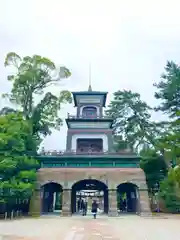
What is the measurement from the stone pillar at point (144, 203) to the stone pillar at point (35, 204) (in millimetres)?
8096

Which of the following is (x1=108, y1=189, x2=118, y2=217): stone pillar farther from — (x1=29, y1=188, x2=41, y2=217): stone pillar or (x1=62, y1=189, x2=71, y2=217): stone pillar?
(x1=29, y1=188, x2=41, y2=217): stone pillar

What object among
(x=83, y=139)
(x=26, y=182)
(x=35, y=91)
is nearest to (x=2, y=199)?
(x=26, y=182)

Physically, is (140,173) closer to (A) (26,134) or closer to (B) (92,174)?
(B) (92,174)

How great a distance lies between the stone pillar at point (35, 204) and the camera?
774 inches

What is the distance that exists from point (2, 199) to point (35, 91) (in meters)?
12.7

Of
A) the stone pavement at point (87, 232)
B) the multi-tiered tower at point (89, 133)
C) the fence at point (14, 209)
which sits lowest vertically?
the stone pavement at point (87, 232)

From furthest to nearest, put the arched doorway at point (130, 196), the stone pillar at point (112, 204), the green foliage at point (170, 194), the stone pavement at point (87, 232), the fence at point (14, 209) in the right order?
the green foliage at point (170, 194) < the arched doorway at point (130, 196) < the stone pillar at point (112, 204) < the fence at point (14, 209) < the stone pavement at point (87, 232)

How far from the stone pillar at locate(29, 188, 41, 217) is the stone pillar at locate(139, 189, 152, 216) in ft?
26.6

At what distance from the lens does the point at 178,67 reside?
26031 mm

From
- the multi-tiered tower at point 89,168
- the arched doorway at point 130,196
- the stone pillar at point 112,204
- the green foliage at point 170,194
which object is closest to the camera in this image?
the stone pillar at point 112,204

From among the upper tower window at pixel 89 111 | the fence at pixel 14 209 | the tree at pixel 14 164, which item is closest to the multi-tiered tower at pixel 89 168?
the fence at pixel 14 209

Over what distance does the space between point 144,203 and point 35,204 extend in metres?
8.70

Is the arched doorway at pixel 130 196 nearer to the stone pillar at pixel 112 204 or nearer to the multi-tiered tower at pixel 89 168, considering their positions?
the multi-tiered tower at pixel 89 168

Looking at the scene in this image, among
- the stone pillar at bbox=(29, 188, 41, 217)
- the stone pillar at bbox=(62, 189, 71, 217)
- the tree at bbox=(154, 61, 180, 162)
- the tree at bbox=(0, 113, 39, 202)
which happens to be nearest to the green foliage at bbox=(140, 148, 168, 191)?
the tree at bbox=(154, 61, 180, 162)
